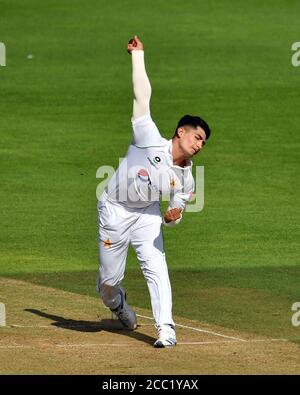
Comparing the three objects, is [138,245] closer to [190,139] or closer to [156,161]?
[156,161]

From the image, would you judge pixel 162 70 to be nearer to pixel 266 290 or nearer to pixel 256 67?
pixel 256 67

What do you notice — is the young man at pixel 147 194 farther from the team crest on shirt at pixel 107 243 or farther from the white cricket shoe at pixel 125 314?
the white cricket shoe at pixel 125 314

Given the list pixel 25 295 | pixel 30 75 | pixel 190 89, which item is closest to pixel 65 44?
pixel 30 75

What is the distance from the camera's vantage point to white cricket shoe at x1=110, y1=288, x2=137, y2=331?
1407cm

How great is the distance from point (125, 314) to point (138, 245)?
0.98 metres

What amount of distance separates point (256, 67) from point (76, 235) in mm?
14036

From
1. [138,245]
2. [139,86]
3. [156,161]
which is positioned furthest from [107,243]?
[139,86]

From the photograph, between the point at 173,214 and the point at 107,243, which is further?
the point at 107,243

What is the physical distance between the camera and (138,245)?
13500 millimetres

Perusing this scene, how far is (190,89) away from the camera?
102 feet

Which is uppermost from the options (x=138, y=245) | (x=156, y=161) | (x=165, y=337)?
(x=156, y=161)

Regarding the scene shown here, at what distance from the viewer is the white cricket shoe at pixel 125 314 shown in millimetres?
14070

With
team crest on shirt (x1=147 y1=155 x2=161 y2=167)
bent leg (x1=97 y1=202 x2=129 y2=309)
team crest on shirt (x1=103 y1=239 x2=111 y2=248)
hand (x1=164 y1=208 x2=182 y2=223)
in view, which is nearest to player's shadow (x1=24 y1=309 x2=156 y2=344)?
bent leg (x1=97 y1=202 x2=129 y2=309)

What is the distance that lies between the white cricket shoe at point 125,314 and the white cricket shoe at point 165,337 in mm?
990
